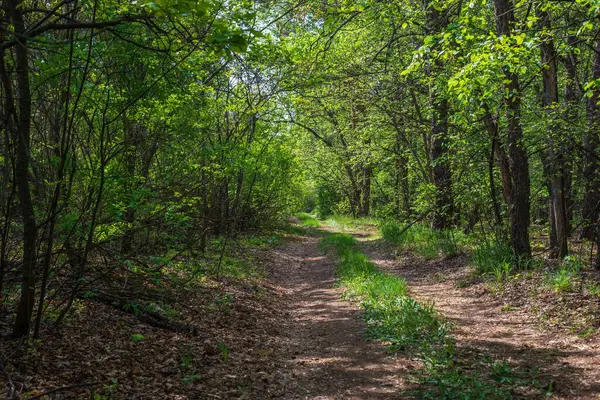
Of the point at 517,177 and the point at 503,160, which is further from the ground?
the point at 503,160

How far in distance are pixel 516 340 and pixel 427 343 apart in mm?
1281

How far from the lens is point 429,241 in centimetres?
1395

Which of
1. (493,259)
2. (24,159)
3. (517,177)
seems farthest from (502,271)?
(24,159)

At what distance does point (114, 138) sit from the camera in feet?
24.7

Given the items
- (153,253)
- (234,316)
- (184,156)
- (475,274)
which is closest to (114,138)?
(184,156)

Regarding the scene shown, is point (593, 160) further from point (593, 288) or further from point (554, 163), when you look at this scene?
point (593, 288)

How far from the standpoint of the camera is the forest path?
474cm

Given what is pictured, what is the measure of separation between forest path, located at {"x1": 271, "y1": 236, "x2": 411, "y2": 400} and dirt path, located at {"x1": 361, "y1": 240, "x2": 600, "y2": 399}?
115 cm

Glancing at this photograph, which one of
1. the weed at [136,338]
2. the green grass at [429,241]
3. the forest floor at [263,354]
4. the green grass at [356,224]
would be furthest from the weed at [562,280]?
the green grass at [356,224]

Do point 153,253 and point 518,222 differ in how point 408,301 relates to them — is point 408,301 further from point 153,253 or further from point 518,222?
point 153,253

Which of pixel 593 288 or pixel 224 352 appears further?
pixel 593 288

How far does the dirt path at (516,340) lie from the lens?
4.48 metres

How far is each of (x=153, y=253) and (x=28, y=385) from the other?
5288 millimetres

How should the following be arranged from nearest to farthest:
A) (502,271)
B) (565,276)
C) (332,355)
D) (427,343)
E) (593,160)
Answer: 1. (427,343)
2. (332,355)
3. (565,276)
4. (593,160)
5. (502,271)
